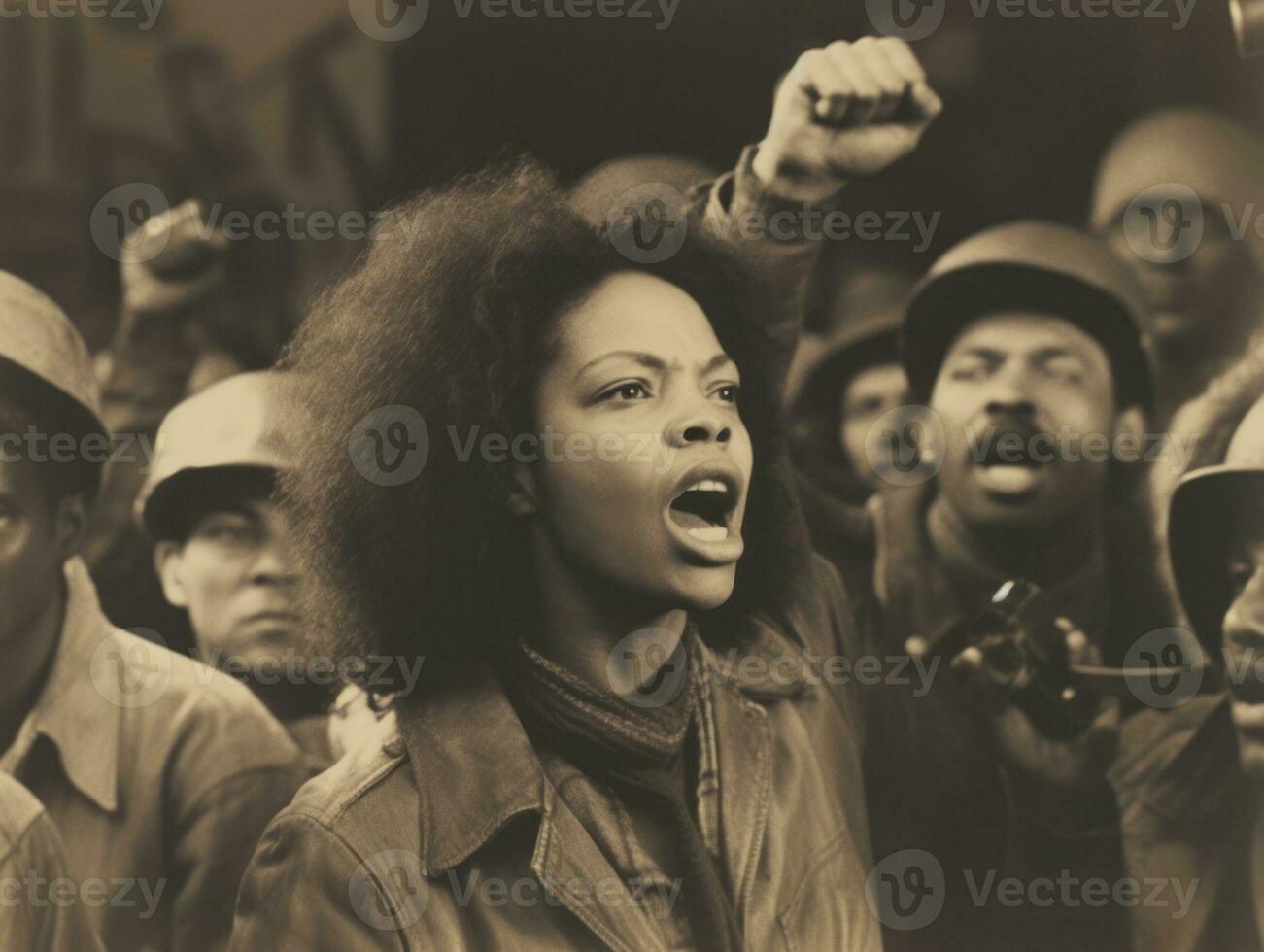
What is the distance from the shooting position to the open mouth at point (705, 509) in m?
2.27

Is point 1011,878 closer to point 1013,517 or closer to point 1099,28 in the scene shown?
point 1013,517

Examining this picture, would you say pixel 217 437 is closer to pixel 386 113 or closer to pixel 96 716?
pixel 96 716

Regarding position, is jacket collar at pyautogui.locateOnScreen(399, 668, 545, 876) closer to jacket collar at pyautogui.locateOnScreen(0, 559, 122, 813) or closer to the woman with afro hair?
the woman with afro hair

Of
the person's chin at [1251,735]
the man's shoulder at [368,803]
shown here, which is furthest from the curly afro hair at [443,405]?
the person's chin at [1251,735]

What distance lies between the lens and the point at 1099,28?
2568mm

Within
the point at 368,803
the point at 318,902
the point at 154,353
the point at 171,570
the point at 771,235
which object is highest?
the point at 771,235

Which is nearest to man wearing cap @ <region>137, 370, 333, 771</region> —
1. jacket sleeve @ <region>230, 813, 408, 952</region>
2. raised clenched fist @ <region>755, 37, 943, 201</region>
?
jacket sleeve @ <region>230, 813, 408, 952</region>

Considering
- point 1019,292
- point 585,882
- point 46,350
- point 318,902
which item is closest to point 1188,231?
point 1019,292

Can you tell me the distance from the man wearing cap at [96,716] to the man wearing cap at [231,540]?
0.05 m

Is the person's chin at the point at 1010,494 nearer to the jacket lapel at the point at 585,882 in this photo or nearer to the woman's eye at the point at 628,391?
the woman's eye at the point at 628,391

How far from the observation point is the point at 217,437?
2.43 meters

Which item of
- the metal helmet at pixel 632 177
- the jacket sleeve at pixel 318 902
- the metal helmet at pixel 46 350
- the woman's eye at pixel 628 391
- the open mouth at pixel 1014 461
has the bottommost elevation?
the jacket sleeve at pixel 318 902

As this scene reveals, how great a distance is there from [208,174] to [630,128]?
0.64 meters

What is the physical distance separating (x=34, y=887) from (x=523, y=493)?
36.9 inches
